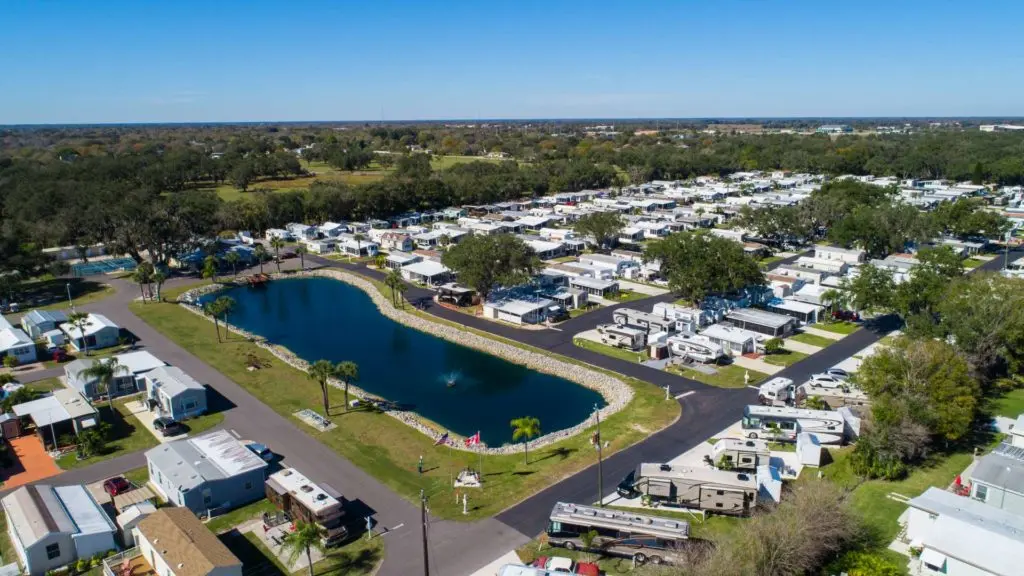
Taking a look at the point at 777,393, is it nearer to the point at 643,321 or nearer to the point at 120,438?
the point at 643,321

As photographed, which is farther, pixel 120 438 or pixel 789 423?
pixel 120 438

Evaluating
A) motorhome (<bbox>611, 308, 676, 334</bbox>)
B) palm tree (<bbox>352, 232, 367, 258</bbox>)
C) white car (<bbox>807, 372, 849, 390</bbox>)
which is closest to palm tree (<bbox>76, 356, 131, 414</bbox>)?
motorhome (<bbox>611, 308, 676, 334</bbox>)

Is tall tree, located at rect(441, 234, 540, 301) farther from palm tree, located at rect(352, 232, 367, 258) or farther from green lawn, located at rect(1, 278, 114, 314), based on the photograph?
green lawn, located at rect(1, 278, 114, 314)

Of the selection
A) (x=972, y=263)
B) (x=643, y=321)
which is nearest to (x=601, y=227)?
(x=643, y=321)

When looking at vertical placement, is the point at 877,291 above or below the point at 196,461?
above

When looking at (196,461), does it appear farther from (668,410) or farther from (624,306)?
(624,306)

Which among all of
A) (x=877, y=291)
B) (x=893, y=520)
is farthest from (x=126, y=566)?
(x=877, y=291)

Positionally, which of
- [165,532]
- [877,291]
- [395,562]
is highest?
[877,291]
